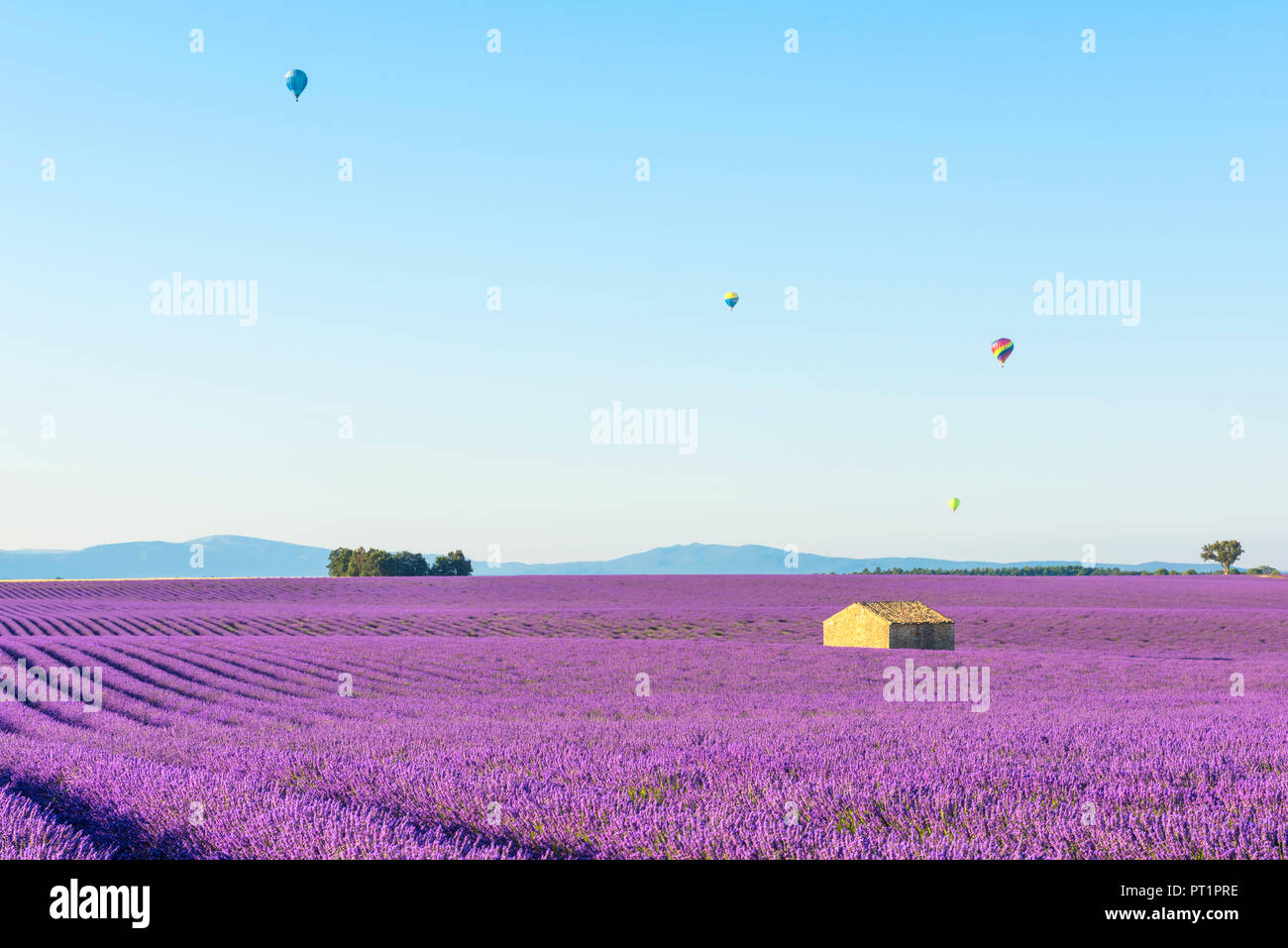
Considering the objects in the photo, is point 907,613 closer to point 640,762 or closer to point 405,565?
point 640,762

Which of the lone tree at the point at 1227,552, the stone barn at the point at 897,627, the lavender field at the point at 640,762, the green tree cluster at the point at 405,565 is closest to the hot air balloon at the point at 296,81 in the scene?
the lavender field at the point at 640,762

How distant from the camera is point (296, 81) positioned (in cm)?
2614

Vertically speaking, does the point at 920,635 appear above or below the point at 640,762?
below

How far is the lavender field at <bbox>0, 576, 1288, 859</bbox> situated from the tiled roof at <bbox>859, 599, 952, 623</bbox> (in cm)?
427

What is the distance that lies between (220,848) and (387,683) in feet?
38.9

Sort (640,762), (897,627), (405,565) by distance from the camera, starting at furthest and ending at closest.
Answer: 1. (405,565)
2. (897,627)
3. (640,762)

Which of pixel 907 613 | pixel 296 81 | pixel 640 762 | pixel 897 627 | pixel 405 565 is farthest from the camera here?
pixel 405 565

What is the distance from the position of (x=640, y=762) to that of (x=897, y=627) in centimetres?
1906

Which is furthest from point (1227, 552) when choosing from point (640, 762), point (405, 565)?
point (640, 762)

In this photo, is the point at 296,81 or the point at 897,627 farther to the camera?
the point at 296,81
